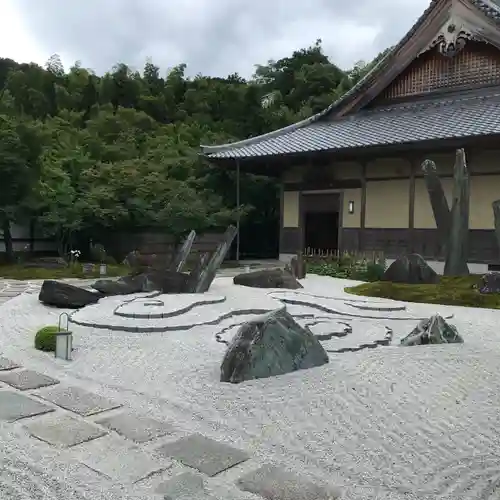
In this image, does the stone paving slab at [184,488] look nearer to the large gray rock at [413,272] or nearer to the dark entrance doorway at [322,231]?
the large gray rock at [413,272]

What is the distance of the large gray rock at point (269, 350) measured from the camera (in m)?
4.79

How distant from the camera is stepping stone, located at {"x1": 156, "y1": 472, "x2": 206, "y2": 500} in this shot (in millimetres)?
2775

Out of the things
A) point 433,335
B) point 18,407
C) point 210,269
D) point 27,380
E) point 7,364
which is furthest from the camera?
point 210,269

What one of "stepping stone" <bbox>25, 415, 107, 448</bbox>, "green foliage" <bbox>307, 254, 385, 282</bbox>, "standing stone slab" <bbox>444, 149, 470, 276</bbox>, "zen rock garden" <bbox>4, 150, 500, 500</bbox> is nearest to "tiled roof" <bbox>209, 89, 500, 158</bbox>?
"standing stone slab" <bbox>444, 149, 470, 276</bbox>

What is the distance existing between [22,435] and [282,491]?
1775 mm

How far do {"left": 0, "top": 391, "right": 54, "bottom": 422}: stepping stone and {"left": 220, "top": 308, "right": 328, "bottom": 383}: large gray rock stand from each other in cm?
154

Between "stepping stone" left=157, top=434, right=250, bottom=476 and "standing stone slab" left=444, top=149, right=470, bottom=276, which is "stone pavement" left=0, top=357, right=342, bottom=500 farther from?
"standing stone slab" left=444, top=149, right=470, bottom=276

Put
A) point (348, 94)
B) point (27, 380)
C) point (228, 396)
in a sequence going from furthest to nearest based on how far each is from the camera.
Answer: point (348, 94)
point (27, 380)
point (228, 396)

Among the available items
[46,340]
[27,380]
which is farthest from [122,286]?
[27,380]

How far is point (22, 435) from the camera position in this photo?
3488 millimetres

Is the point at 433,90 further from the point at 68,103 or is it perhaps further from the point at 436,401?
the point at 68,103

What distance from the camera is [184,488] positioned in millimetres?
2852

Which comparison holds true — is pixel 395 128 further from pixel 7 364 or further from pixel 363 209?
pixel 7 364

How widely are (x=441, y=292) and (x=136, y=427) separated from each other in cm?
848
